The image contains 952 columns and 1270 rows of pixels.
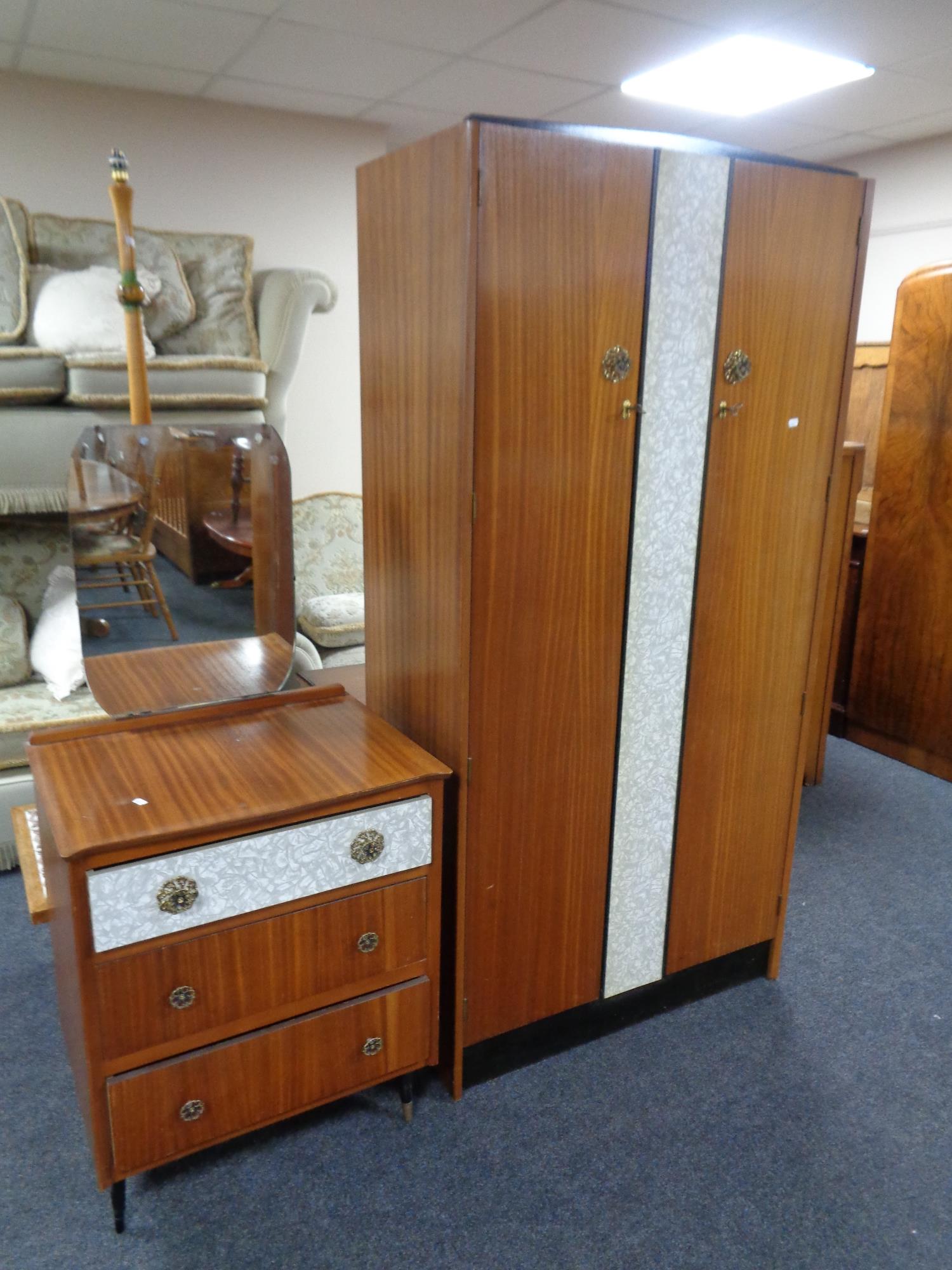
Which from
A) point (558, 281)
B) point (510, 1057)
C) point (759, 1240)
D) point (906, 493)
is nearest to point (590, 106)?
point (906, 493)

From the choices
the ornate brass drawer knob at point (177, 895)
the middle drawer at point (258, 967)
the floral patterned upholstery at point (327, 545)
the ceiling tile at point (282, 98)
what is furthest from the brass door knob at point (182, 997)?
the ceiling tile at point (282, 98)

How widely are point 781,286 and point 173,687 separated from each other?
1.25 meters

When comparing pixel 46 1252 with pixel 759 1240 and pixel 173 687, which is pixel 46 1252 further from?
pixel 759 1240

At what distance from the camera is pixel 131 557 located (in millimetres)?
1639

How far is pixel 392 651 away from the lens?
165 centimetres

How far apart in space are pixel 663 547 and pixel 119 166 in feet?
3.80

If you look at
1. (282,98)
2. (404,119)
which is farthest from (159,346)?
(404,119)

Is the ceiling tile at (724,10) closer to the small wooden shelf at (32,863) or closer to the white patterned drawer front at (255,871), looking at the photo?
the white patterned drawer front at (255,871)

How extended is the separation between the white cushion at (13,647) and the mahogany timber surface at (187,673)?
111 cm

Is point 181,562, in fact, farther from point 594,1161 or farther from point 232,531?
point 594,1161

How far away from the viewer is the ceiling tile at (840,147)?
3889mm

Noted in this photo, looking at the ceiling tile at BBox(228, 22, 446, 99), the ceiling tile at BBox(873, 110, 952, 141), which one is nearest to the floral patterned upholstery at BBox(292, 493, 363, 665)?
the ceiling tile at BBox(228, 22, 446, 99)

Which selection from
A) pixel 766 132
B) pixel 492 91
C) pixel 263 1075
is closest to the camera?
pixel 263 1075

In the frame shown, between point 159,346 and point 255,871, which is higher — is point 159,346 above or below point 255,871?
above
